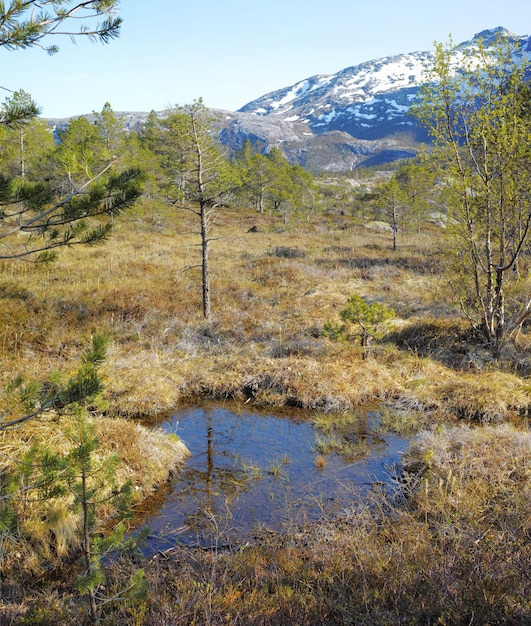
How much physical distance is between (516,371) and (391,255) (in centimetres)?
1756

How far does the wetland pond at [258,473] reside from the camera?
6320 millimetres

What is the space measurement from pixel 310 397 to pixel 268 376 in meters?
1.33

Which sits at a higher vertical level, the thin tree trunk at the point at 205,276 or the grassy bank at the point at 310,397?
the thin tree trunk at the point at 205,276

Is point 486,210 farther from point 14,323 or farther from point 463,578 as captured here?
point 14,323

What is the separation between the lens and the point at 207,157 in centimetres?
1614

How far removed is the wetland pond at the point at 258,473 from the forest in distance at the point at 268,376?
226mm

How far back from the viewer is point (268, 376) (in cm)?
1180

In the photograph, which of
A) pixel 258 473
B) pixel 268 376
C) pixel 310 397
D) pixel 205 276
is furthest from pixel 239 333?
pixel 258 473

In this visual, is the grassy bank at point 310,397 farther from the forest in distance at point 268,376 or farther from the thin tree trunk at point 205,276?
the thin tree trunk at point 205,276

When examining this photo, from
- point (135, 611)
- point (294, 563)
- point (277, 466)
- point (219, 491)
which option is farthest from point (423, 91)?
point (135, 611)

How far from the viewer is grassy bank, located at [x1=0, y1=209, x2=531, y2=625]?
13.2ft

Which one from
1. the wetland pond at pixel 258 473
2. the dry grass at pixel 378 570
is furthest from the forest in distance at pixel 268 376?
the wetland pond at pixel 258 473

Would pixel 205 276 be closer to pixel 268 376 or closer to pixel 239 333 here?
pixel 239 333

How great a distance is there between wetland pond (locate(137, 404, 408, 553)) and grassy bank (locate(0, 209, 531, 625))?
448 mm
